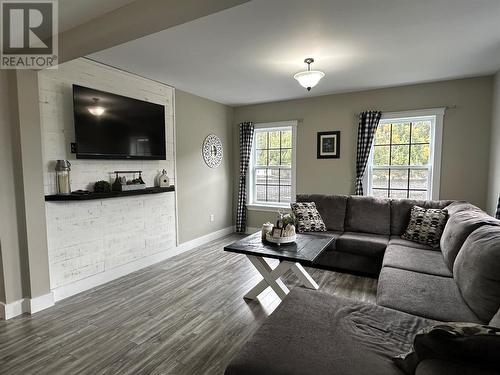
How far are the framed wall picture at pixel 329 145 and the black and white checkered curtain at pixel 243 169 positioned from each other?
1.34 m

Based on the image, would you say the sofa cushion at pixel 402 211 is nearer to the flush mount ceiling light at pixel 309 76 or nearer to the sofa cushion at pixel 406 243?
the sofa cushion at pixel 406 243

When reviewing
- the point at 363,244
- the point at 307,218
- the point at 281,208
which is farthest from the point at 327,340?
the point at 281,208

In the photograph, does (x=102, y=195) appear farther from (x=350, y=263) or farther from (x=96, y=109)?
(x=350, y=263)

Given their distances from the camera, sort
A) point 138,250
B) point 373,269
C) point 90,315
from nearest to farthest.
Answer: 1. point 90,315
2. point 373,269
3. point 138,250

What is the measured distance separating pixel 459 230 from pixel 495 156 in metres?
1.73

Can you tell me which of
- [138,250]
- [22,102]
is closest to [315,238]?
[138,250]

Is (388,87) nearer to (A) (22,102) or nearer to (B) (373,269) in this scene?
(B) (373,269)

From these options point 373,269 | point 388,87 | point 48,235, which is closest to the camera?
point 48,235

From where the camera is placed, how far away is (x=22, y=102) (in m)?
2.38

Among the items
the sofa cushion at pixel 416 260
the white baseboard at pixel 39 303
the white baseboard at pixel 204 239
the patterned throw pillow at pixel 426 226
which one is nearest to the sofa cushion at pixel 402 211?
the patterned throw pillow at pixel 426 226

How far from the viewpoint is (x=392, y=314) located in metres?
1.58

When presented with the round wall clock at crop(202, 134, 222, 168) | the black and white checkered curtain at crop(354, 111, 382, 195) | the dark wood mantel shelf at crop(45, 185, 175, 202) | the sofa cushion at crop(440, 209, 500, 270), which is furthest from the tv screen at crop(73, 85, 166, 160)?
the sofa cushion at crop(440, 209, 500, 270)

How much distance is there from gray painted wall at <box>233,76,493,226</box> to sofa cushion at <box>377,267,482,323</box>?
7.60 feet

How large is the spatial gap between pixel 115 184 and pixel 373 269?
3.27 m
